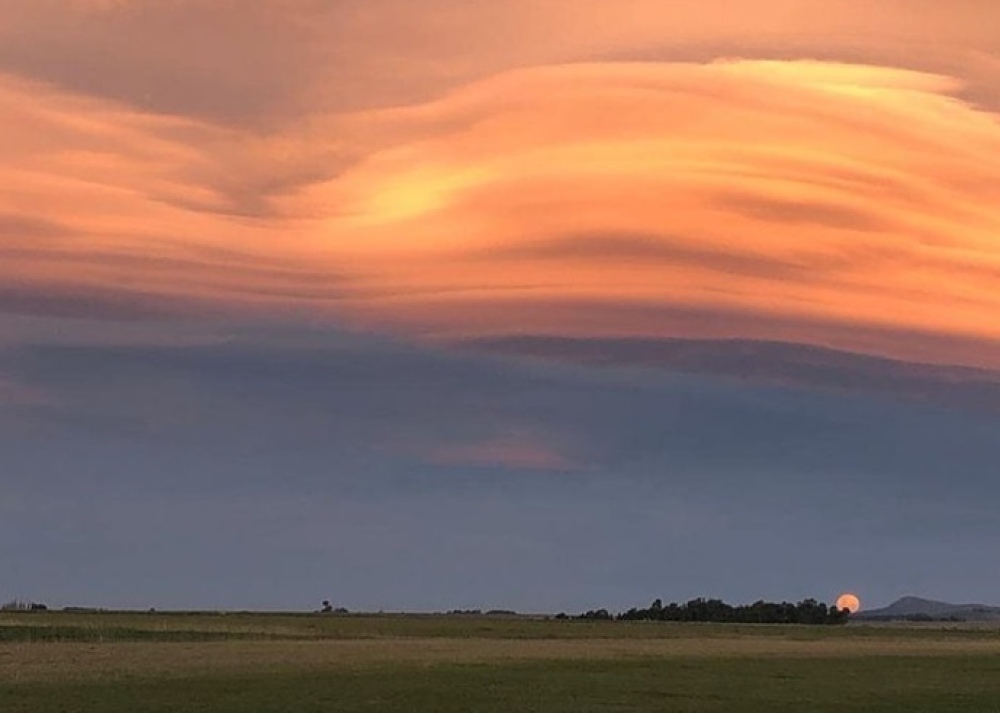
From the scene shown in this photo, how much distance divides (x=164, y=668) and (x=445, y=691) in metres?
21.5

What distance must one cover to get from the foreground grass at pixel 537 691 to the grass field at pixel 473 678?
8 cm

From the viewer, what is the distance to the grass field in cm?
5700

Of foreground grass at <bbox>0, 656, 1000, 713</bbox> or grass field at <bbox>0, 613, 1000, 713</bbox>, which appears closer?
foreground grass at <bbox>0, 656, 1000, 713</bbox>

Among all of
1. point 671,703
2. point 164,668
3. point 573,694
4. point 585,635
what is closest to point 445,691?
point 573,694

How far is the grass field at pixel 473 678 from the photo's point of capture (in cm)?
5700

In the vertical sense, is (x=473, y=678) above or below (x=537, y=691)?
above

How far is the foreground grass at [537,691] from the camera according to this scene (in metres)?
55.1

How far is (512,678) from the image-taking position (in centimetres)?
7406

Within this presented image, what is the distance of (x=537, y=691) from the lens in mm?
64750

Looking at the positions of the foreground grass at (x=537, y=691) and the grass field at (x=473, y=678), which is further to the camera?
the grass field at (x=473, y=678)

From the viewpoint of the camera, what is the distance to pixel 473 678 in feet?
241

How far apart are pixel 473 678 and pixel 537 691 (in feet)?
30.4

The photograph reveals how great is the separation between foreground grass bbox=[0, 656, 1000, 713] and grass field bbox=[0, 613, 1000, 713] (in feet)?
0.27

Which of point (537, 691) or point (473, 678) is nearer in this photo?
point (537, 691)
